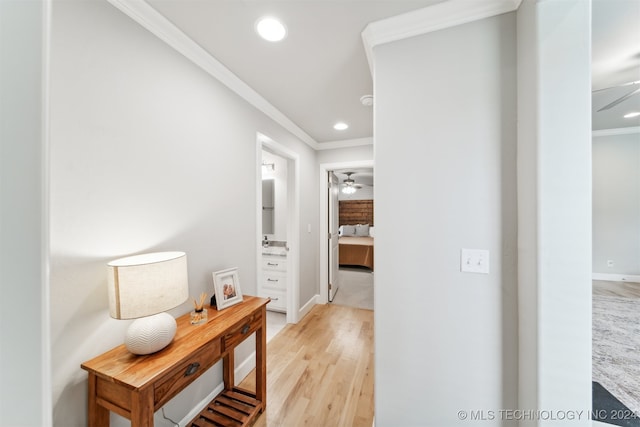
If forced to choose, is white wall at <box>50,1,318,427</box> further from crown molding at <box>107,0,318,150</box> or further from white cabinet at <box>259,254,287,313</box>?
white cabinet at <box>259,254,287,313</box>

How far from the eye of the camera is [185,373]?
108 centimetres

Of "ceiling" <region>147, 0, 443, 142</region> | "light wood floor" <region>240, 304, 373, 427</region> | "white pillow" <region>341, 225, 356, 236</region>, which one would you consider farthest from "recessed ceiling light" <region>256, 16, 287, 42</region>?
"white pillow" <region>341, 225, 356, 236</region>

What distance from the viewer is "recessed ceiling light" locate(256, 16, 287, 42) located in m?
1.29

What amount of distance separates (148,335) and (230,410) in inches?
38.0

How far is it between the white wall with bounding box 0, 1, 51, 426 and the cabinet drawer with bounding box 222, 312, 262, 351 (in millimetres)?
1153

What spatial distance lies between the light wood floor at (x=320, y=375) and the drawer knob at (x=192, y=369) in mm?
756

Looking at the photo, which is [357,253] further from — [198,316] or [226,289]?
[198,316]

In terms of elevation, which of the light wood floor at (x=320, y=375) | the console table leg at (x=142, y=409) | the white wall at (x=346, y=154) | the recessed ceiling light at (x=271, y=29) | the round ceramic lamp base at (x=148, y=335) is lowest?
the light wood floor at (x=320, y=375)

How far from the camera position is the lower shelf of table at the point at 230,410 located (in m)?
1.46

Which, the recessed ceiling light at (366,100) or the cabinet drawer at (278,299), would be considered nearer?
the recessed ceiling light at (366,100)

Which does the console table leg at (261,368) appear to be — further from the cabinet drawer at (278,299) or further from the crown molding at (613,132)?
the crown molding at (613,132)

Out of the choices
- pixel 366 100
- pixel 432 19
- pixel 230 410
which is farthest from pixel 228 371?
pixel 432 19

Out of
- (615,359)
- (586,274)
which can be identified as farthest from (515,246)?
(615,359)

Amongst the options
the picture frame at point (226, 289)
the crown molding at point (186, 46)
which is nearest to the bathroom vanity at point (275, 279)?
the picture frame at point (226, 289)
